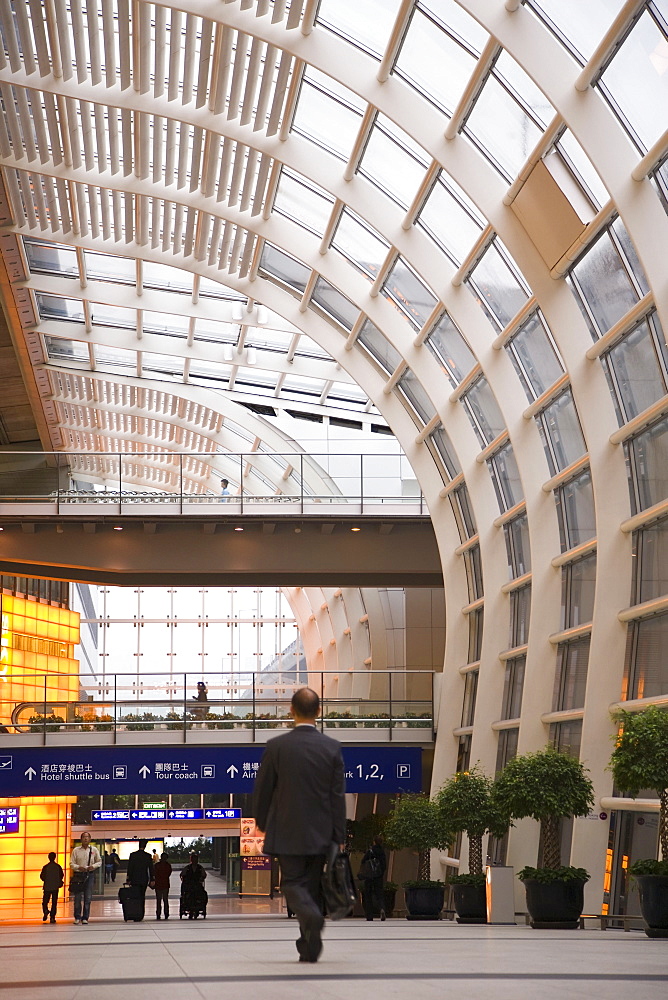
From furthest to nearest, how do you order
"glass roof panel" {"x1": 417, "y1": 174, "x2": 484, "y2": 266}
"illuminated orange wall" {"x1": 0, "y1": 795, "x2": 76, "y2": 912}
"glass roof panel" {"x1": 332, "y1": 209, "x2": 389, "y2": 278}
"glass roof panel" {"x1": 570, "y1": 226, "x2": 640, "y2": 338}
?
"illuminated orange wall" {"x1": 0, "y1": 795, "x2": 76, "y2": 912}
"glass roof panel" {"x1": 332, "y1": 209, "x2": 389, "y2": 278}
"glass roof panel" {"x1": 417, "y1": 174, "x2": 484, "y2": 266}
"glass roof panel" {"x1": 570, "y1": 226, "x2": 640, "y2": 338}

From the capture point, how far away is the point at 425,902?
23.1 meters

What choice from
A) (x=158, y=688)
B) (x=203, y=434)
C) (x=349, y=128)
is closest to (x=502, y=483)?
(x=349, y=128)

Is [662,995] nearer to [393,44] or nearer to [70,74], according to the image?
[393,44]

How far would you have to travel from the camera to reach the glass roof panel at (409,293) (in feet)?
79.5

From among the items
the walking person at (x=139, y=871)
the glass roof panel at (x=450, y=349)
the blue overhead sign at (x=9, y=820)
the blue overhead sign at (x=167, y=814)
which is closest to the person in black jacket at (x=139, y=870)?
the walking person at (x=139, y=871)

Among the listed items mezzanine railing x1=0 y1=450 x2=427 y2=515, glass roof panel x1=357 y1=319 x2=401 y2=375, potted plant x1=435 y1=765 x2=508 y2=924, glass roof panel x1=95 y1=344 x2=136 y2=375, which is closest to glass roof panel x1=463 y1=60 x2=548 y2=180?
glass roof panel x1=357 y1=319 x2=401 y2=375

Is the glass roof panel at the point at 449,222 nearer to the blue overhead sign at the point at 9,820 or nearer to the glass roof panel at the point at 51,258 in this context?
the glass roof panel at the point at 51,258

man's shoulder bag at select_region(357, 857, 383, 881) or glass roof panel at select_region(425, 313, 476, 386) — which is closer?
glass roof panel at select_region(425, 313, 476, 386)

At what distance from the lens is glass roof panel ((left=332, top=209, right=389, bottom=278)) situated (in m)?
24.2

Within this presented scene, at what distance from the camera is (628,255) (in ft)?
57.1

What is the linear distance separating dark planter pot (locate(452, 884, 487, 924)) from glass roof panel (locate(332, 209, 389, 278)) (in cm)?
1185

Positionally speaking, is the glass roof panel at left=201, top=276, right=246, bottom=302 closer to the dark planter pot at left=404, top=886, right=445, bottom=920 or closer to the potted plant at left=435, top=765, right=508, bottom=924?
the potted plant at left=435, top=765, right=508, bottom=924

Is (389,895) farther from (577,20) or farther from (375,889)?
(577,20)

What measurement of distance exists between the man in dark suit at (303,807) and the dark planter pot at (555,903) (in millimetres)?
8731
